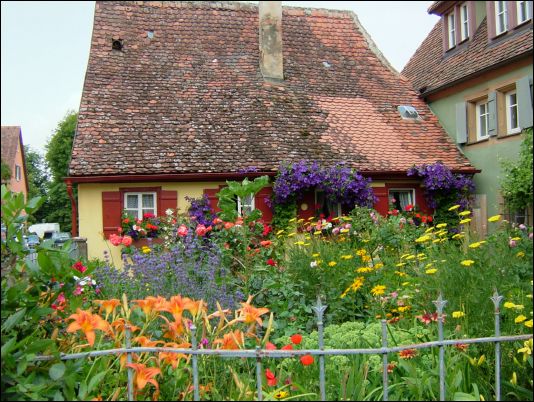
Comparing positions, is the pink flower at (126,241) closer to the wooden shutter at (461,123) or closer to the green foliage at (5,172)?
the green foliage at (5,172)

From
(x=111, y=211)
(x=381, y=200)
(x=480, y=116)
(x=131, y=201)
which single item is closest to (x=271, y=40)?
(x=381, y=200)

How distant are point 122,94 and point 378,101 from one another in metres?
6.65

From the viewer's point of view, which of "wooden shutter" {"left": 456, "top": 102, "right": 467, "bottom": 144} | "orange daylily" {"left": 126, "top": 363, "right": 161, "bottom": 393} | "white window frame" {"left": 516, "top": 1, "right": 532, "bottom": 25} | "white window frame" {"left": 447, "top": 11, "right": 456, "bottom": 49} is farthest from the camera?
"white window frame" {"left": 447, "top": 11, "right": 456, "bottom": 49}

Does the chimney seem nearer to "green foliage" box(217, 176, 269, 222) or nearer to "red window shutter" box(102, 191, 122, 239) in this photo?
"red window shutter" box(102, 191, 122, 239)

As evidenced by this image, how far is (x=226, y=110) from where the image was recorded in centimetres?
1373

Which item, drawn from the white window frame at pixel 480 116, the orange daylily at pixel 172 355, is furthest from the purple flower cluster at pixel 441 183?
the orange daylily at pixel 172 355

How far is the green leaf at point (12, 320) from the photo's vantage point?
2.49 m

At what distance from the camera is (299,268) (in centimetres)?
606

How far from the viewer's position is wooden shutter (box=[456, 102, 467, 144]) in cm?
1440

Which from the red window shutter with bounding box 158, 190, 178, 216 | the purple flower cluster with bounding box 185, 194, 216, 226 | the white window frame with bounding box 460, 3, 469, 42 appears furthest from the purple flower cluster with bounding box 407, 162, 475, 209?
the red window shutter with bounding box 158, 190, 178, 216

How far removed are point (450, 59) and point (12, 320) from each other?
14635mm

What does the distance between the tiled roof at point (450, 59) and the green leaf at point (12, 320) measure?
1015cm

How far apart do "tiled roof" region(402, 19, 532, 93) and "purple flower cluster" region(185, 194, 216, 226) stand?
632cm

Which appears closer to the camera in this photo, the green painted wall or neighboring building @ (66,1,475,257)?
the green painted wall
